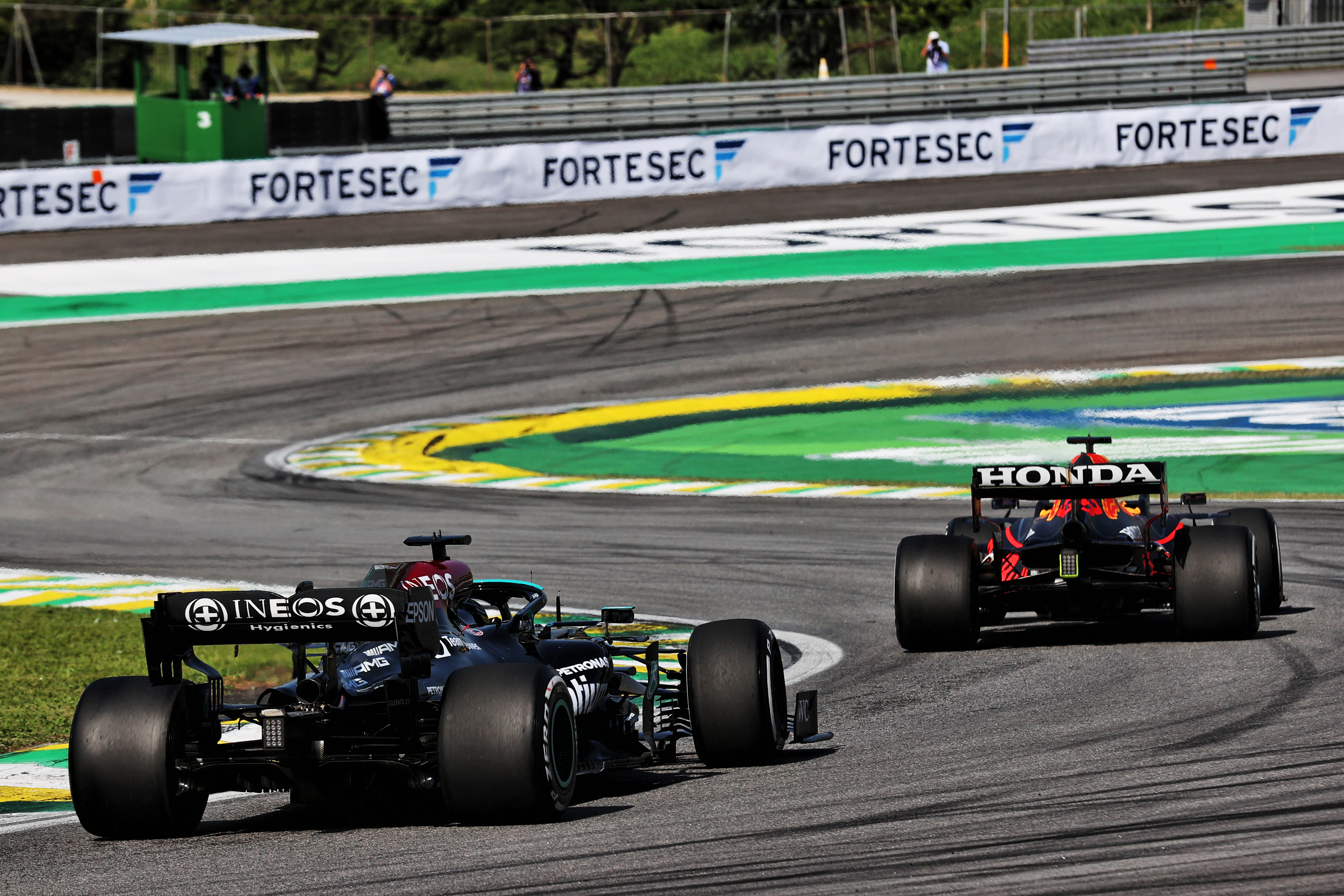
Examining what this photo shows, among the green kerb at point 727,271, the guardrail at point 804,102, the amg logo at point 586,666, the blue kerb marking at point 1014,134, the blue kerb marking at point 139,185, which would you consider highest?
the guardrail at point 804,102

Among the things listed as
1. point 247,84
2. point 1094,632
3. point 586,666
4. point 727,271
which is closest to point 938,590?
point 1094,632

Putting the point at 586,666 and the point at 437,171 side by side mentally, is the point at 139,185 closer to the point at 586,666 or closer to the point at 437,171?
the point at 437,171

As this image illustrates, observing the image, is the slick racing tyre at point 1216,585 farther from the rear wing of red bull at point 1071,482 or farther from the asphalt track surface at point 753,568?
the rear wing of red bull at point 1071,482

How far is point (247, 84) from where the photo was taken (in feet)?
120

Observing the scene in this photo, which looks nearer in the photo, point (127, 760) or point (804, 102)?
point (127, 760)

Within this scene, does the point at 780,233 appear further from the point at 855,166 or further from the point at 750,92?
the point at 750,92

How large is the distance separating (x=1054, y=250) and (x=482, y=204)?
32.2ft

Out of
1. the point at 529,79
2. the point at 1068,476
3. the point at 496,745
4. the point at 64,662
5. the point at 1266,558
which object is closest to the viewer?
the point at 496,745

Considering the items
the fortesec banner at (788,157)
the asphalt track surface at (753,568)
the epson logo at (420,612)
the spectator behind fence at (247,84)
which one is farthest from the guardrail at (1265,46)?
the epson logo at (420,612)

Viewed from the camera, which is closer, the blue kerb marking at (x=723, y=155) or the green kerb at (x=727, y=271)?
the green kerb at (x=727, y=271)

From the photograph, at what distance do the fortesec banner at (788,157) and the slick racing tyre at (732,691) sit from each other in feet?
82.7

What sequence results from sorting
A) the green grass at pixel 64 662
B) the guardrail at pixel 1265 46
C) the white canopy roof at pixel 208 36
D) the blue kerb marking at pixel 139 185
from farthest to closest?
the guardrail at pixel 1265 46, the white canopy roof at pixel 208 36, the blue kerb marking at pixel 139 185, the green grass at pixel 64 662

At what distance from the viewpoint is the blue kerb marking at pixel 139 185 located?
31.8m

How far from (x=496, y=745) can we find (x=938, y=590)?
530cm
